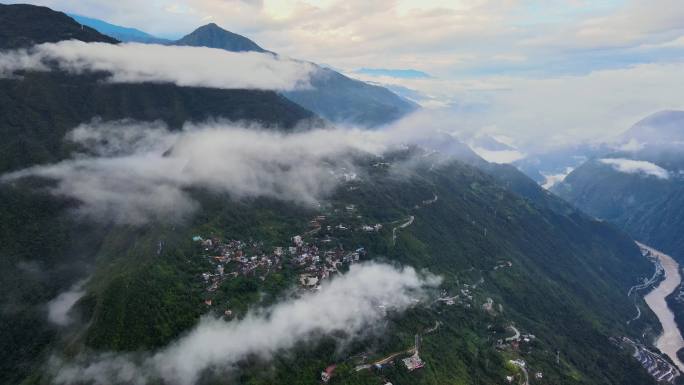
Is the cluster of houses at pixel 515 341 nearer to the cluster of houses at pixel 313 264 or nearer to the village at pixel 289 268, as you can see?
the village at pixel 289 268

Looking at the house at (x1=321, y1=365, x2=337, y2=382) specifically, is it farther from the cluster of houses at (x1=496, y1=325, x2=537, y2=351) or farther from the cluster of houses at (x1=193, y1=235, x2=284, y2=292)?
the cluster of houses at (x1=496, y1=325, x2=537, y2=351)

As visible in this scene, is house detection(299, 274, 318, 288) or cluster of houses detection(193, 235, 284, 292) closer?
cluster of houses detection(193, 235, 284, 292)

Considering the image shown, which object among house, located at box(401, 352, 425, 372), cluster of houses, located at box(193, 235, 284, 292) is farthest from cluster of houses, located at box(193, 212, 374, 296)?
house, located at box(401, 352, 425, 372)

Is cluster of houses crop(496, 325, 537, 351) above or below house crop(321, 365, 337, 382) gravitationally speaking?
below

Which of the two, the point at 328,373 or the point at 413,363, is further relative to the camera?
the point at 413,363

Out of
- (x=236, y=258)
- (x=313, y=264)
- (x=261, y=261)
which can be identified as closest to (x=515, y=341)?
(x=313, y=264)

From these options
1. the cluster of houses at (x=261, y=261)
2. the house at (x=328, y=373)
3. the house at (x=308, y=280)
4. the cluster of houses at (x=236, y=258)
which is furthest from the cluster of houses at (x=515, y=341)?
the cluster of houses at (x=236, y=258)

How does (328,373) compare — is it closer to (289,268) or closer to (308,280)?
(308,280)

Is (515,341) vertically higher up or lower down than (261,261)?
lower down

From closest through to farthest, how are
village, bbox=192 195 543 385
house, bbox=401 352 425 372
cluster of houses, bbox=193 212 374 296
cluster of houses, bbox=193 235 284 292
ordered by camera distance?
house, bbox=401 352 425 372
village, bbox=192 195 543 385
cluster of houses, bbox=193 235 284 292
cluster of houses, bbox=193 212 374 296
